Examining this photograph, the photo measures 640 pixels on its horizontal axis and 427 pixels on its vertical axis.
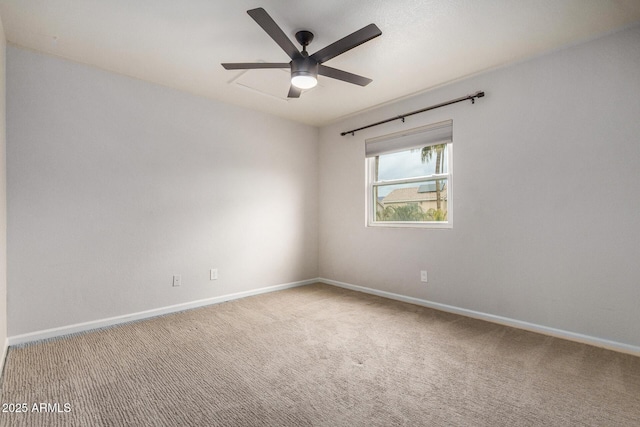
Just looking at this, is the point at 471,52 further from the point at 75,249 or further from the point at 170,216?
the point at 75,249

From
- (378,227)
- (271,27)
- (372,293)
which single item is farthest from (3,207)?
(372,293)

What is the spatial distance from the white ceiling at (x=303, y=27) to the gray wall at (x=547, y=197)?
12.5 inches

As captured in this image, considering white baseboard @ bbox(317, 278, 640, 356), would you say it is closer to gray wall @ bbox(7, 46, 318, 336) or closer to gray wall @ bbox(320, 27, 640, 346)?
gray wall @ bbox(320, 27, 640, 346)

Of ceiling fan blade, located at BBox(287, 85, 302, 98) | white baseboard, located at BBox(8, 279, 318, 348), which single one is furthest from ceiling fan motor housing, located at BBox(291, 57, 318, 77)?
white baseboard, located at BBox(8, 279, 318, 348)

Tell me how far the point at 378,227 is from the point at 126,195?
2.88m

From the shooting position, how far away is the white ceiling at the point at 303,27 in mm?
2053

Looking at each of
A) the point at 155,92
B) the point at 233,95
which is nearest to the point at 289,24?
the point at 233,95

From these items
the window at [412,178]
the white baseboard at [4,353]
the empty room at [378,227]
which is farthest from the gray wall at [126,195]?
the window at [412,178]

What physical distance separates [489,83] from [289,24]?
6.70 ft

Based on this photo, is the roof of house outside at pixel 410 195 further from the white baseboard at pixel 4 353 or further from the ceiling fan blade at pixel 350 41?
the white baseboard at pixel 4 353

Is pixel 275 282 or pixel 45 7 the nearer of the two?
pixel 45 7

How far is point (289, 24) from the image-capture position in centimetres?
221

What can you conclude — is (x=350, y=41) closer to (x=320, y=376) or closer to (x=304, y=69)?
(x=304, y=69)

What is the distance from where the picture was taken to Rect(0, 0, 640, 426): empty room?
1840 millimetres
